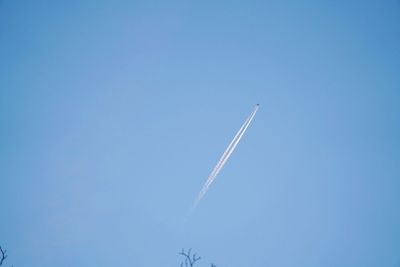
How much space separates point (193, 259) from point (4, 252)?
1525 cm

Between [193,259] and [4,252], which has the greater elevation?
[4,252]

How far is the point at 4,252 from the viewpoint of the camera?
991 inches

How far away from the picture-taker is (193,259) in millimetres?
26344
